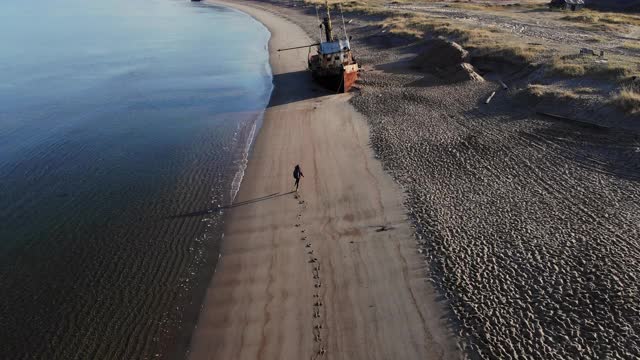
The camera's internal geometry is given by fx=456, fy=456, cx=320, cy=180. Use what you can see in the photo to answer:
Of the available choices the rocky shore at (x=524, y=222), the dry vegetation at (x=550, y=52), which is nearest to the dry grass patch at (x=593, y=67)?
the dry vegetation at (x=550, y=52)

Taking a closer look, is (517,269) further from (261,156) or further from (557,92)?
(557,92)

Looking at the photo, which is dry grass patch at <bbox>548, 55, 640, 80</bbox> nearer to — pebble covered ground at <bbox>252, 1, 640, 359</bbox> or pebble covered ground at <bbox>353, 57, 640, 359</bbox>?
pebble covered ground at <bbox>252, 1, 640, 359</bbox>

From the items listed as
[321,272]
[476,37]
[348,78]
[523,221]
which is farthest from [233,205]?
[476,37]

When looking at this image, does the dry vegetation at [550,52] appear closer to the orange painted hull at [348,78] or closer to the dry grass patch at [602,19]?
the dry grass patch at [602,19]

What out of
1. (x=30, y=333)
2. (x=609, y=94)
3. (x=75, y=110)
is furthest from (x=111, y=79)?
(x=609, y=94)

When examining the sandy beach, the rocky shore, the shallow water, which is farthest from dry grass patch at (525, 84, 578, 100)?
the shallow water
